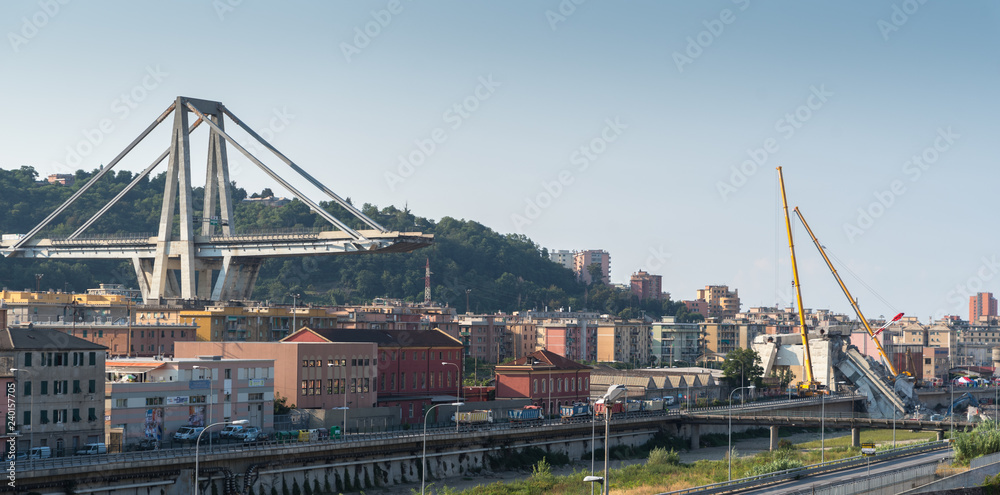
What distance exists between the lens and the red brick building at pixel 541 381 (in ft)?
274

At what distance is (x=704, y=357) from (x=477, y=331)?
3253cm

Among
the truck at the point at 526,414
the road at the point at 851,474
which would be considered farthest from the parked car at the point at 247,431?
the road at the point at 851,474

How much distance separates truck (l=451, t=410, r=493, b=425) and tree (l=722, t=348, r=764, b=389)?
151 ft

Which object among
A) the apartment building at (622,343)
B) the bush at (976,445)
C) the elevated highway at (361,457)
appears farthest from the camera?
the apartment building at (622,343)

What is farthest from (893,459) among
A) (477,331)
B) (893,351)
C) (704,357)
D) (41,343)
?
(893,351)

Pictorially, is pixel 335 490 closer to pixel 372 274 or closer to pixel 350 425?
pixel 350 425

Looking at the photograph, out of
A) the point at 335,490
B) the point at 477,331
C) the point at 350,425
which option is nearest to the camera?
the point at 335,490

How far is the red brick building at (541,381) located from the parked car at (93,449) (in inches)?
1475

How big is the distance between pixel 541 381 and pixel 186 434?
34.2 metres

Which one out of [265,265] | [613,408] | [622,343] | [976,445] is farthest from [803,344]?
[265,265]

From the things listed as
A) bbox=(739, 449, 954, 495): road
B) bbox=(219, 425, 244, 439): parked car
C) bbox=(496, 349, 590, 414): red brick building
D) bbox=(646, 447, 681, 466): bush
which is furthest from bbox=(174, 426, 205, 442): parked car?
bbox=(496, 349, 590, 414): red brick building

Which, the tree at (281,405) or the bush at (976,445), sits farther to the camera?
the tree at (281,405)

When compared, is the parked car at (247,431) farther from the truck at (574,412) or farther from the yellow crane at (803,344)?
the yellow crane at (803,344)

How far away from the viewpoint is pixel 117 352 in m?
85.5
